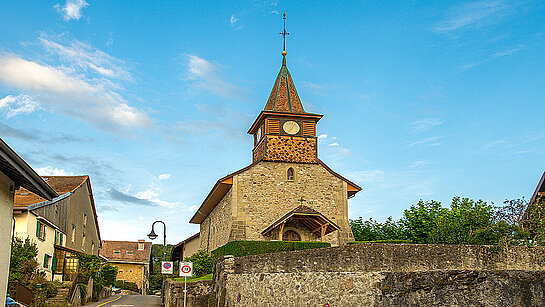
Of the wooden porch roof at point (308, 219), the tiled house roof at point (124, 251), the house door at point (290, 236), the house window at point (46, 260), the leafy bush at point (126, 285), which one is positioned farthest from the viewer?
the tiled house roof at point (124, 251)

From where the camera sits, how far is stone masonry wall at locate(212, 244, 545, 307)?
9547 mm

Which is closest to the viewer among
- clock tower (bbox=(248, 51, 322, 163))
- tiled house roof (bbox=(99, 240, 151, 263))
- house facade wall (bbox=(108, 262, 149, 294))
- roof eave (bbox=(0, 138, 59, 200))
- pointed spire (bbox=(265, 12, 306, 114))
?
roof eave (bbox=(0, 138, 59, 200))

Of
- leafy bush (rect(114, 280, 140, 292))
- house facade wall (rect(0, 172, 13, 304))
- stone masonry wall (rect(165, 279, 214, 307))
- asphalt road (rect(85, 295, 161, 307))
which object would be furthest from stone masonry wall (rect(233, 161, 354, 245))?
leafy bush (rect(114, 280, 140, 292))

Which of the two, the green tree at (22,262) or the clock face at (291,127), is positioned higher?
the clock face at (291,127)

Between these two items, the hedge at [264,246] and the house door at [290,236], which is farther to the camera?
the house door at [290,236]

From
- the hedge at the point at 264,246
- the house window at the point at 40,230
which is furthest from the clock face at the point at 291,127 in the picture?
the house window at the point at 40,230

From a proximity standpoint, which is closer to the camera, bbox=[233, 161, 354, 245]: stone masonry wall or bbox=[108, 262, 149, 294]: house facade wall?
bbox=[233, 161, 354, 245]: stone masonry wall

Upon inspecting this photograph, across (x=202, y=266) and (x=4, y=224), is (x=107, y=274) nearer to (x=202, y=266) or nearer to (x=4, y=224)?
(x=202, y=266)

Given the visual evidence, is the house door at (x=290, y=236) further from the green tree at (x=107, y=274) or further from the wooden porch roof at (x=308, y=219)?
the green tree at (x=107, y=274)

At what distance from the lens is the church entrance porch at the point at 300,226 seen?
2948 centimetres

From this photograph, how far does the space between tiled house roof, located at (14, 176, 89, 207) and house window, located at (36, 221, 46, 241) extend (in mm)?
1284

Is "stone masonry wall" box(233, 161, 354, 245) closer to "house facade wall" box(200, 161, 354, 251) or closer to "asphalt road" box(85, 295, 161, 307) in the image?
"house facade wall" box(200, 161, 354, 251)

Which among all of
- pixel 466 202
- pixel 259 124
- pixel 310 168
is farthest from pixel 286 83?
pixel 466 202

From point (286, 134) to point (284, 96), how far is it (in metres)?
3.48
